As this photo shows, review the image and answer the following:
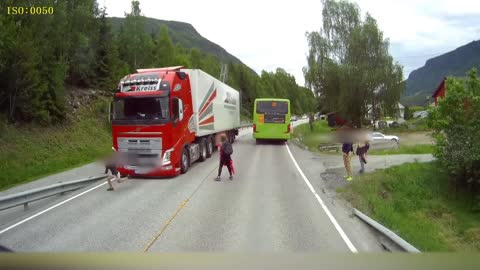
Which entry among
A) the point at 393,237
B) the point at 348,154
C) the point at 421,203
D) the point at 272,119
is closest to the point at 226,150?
the point at 348,154

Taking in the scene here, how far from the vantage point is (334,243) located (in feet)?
24.8

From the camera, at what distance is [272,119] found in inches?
1190

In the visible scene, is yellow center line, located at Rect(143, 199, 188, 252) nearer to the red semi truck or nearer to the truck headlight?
the truck headlight

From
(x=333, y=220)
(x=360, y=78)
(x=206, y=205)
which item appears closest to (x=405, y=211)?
(x=333, y=220)

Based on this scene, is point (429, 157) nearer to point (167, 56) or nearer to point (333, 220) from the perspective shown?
point (333, 220)

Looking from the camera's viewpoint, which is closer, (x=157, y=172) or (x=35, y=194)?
(x=35, y=194)

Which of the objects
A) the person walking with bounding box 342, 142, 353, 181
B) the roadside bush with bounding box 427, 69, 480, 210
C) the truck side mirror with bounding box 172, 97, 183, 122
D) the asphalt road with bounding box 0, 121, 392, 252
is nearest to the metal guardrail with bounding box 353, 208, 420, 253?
the asphalt road with bounding box 0, 121, 392, 252

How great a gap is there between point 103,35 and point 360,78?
25286 mm

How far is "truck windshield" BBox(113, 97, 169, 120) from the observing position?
15.0 m

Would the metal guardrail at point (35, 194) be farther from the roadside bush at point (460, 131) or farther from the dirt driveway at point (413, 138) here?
the dirt driveway at point (413, 138)

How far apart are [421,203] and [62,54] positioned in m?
29.6

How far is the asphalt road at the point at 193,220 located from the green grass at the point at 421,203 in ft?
4.65

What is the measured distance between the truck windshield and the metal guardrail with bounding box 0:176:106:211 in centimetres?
276

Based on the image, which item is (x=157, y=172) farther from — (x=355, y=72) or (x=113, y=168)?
(x=355, y=72)
